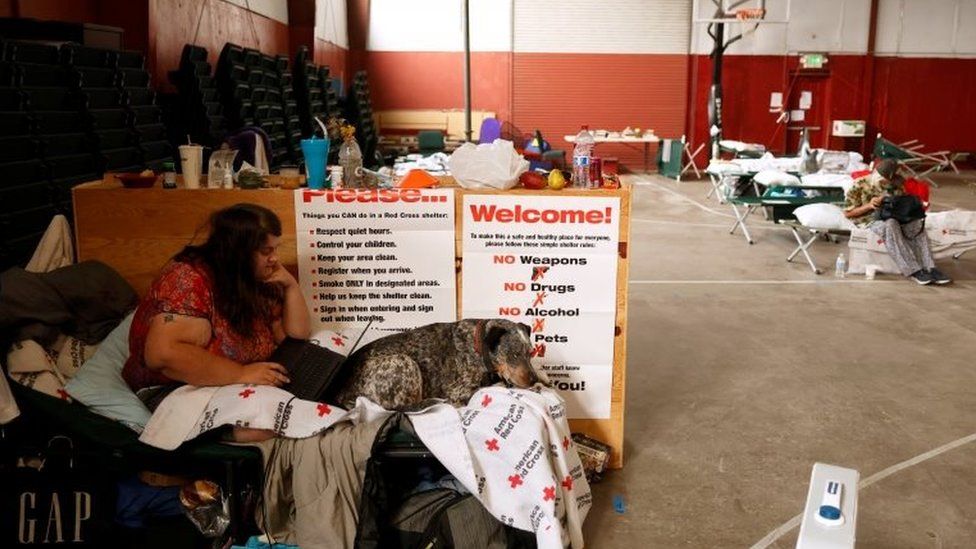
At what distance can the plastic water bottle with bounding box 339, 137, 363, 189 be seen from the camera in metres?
3.54

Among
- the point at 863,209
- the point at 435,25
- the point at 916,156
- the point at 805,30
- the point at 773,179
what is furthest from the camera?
the point at 805,30

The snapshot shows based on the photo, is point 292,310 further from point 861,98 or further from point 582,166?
point 861,98

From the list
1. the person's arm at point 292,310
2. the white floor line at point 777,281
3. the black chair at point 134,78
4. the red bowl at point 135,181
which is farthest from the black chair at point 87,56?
the white floor line at point 777,281

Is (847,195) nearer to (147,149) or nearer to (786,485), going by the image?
(786,485)

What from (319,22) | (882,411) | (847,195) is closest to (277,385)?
(882,411)

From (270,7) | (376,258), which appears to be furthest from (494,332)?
(270,7)

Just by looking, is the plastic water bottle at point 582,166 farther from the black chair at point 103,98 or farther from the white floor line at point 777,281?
the white floor line at point 777,281

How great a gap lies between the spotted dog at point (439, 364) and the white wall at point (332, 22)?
886 cm

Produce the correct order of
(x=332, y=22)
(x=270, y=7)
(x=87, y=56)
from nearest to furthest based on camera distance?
1. (x=87, y=56)
2. (x=270, y=7)
3. (x=332, y=22)

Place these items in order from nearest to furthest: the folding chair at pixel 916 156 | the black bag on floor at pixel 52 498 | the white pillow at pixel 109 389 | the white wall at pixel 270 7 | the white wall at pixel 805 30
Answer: the black bag on floor at pixel 52 498, the white pillow at pixel 109 389, the white wall at pixel 270 7, the folding chair at pixel 916 156, the white wall at pixel 805 30

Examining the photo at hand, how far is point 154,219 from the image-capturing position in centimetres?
332

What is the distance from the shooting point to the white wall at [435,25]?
48.3ft

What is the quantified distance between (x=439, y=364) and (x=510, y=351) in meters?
0.28

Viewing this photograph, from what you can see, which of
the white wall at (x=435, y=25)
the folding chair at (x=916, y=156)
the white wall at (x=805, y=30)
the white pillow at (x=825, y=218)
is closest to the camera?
the white pillow at (x=825, y=218)
